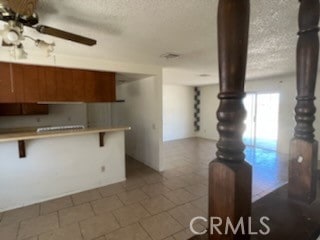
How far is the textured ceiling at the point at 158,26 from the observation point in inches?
62.8

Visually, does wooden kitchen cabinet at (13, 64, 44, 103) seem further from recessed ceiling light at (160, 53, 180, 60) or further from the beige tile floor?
recessed ceiling light at (160, 53, 180, 60)

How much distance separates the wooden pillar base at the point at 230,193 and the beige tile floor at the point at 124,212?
178 cm

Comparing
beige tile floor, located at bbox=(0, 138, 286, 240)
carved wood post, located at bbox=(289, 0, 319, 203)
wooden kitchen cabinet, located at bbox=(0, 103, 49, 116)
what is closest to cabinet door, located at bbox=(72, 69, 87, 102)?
beige tile floor, located at bbox=(0, 138, 286, 240)

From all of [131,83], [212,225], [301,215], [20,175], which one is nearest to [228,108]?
[212,225]

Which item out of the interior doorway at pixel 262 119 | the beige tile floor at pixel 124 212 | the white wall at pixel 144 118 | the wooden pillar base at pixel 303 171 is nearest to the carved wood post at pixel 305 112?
the wooden pillar base at pixel 303 171

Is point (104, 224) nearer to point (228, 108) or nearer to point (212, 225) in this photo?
point (212, 225)

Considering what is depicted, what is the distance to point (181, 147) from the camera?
6.45m

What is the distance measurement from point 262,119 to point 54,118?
6613 millimetres

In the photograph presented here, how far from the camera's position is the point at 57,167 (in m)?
3.09

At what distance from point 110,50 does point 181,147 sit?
4.39m

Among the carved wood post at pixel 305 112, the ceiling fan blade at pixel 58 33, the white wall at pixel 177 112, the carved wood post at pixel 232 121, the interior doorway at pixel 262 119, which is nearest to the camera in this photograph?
the carved wood post at pixel 232 121

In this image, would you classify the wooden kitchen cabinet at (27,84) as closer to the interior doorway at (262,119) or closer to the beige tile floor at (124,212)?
the beige tile floor at (124,212)

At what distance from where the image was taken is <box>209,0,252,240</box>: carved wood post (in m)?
0.59

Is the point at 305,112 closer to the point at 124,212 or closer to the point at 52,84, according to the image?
the point at 124,212
